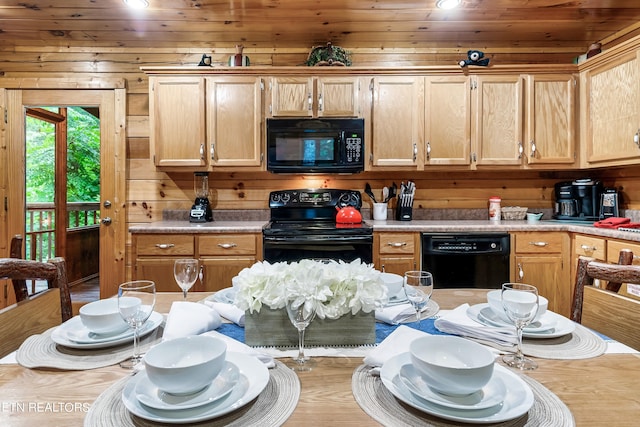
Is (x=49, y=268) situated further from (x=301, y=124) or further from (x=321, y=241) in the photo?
(x=301, y=124)

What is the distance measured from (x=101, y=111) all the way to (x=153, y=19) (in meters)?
0.94

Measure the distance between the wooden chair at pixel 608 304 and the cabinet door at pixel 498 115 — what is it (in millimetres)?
1969

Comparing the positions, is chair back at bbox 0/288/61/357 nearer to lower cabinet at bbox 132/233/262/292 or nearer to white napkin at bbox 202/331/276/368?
white napkin at bbox 202/331/276/368

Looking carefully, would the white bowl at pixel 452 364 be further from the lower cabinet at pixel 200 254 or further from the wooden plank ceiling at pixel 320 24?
the wooden plank ceiling at pixel 320 24

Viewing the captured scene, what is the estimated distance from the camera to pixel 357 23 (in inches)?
116

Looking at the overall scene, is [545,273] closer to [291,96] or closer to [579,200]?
[579,200]

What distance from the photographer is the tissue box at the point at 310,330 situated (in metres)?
A: 0.87

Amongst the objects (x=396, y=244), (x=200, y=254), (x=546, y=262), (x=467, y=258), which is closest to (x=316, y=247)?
(x=396, y=244)

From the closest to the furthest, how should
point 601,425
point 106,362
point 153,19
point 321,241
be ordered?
point 601,425 → point 106,362 → point 321,241 → point 153,19

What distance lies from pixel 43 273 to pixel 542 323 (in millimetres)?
1432

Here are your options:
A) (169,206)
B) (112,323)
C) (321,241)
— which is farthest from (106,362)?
(169,206)

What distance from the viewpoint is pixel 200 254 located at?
2.64 m

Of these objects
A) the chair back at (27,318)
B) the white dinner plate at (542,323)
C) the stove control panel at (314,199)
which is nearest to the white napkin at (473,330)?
the white dinner plate at (542,323)

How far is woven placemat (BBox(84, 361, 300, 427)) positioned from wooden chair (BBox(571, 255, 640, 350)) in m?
0.92
